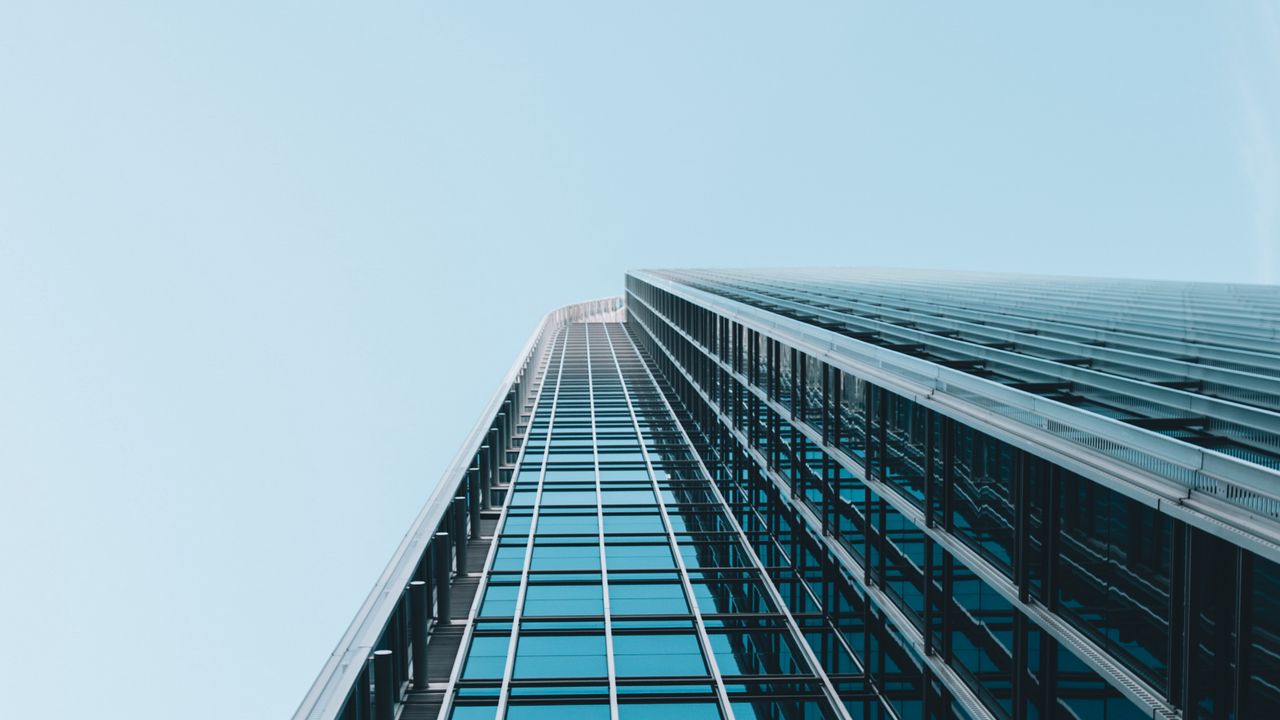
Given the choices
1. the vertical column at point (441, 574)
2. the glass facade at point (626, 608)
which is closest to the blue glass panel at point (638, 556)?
the glass facade at point (626, 608)

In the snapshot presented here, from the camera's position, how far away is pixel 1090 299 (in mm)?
31875

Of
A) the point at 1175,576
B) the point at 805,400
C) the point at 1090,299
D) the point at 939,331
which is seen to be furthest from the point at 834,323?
the point at 1175,576

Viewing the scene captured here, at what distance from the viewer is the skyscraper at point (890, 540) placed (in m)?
9.00

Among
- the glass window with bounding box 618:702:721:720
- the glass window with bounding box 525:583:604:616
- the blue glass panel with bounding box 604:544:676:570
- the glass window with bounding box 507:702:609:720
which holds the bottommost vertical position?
the glass window with bounding box 618:702:721:720

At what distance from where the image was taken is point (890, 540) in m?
17.1

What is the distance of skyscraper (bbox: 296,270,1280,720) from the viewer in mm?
9000

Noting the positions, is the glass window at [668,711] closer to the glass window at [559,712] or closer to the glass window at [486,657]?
the glass window at [559,712]

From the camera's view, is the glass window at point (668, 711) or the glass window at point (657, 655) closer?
the glass window at point (668, 711)

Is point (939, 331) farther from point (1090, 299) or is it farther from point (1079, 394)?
point (1090, 299)

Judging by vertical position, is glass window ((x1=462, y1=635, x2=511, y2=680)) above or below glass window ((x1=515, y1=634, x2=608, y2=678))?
above

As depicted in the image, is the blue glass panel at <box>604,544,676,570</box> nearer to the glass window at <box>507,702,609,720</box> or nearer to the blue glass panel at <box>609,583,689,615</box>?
the blue glass panel at <box>609,583,689,615</box>

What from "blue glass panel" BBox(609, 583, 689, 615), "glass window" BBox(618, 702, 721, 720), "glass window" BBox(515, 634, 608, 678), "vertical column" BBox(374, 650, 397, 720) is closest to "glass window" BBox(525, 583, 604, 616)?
"blue glass panel" BBox(609, 583, 689, 615)

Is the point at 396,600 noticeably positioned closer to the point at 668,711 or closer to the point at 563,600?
the point at 668,711

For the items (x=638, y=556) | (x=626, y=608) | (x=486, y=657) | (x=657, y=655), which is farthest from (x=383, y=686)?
(x=638, y=556)
